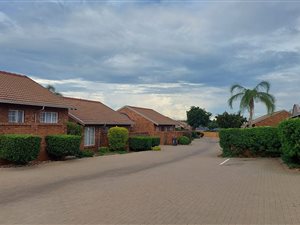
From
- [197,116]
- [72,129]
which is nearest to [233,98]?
[72,129]

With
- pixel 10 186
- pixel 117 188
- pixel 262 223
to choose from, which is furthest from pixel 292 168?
pixel 10 186

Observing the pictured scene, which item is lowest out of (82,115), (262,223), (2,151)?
(262,223)

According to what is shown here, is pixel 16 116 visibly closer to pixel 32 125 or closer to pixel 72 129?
pixel 32 125

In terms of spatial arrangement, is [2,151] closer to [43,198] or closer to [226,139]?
[43,198]

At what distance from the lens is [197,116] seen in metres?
94.1

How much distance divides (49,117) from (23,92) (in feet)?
7.22

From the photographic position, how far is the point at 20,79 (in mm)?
24781

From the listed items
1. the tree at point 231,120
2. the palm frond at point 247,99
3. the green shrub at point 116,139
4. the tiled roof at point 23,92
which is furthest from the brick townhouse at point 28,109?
the tree at point 231,120

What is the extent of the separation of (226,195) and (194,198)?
1.05m

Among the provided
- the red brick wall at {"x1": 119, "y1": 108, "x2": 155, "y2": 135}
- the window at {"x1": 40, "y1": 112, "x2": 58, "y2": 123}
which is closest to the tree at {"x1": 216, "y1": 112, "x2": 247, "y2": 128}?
the red brick wall at {"x1": 119, "y1": 108, "x2": 155, "y2": 135}

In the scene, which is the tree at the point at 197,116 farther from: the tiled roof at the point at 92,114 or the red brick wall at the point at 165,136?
the tiled roof at the point at 92,114

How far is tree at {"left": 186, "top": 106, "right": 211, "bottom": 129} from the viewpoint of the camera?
93.9 meters

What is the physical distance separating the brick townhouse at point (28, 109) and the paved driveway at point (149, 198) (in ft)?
14.7

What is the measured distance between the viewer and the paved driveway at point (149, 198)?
26.8ft
